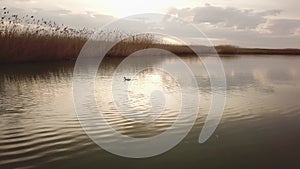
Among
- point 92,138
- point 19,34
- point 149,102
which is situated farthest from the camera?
point 19,34

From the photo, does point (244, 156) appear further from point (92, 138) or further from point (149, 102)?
point (149, 102)

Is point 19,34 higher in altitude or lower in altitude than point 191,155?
higher

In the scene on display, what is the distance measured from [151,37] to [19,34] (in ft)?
42.0

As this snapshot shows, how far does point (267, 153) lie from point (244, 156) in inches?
12.2

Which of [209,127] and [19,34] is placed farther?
[19,34]

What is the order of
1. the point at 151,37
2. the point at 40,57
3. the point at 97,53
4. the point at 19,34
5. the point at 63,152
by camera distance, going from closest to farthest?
the point at 63,152 → the point at 19,34 → the point at 40,57 → the point at 97,53 → the point at 151,37

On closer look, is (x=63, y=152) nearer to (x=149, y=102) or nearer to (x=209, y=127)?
(x=209, y=127)

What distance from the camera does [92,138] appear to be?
14.9 ft

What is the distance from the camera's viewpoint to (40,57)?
643 inches

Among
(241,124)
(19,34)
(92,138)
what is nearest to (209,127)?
(241,124)

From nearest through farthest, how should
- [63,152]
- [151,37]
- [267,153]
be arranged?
[63,152], [267,153], [151,37]

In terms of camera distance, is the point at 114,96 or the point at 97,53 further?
the point at 97,53

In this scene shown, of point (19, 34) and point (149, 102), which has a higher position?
point (19, 34)

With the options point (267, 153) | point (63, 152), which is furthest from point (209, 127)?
point (63, 152)
